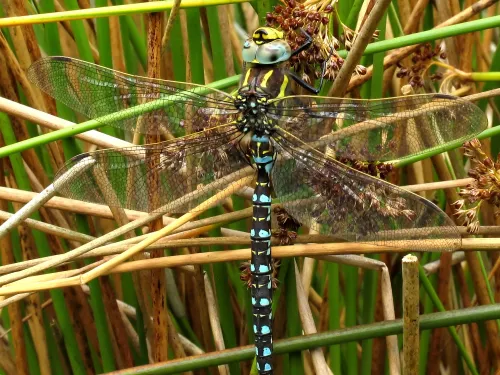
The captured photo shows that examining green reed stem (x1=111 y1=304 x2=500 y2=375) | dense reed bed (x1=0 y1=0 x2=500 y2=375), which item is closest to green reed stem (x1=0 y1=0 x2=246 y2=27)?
dense reed bed (x1=0 y1=0 x2=500 y2=375)

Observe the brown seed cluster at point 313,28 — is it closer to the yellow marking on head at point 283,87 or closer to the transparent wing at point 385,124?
the transparent wing at point 385,124

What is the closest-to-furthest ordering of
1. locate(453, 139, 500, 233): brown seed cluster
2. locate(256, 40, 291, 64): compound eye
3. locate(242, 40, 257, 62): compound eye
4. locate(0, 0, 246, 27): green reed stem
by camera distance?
locate(453, 139, 500, 233): brown seed cluster, locate(0, 0, 246, 27): green reed stem, locate(256, 40, 291, 64): compound eye, locate(242, 40, 257, 62): compound eye

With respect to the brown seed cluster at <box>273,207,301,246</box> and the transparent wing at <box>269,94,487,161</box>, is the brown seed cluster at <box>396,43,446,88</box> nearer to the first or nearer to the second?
the transparent wing at <box>269,94,487,161</box>

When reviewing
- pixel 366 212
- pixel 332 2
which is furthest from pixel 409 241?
pixel 332 2

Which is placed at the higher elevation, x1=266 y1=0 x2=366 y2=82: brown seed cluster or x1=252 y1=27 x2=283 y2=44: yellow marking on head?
x1=252 y1=27 x2=283 y2=44: yellow marking on head

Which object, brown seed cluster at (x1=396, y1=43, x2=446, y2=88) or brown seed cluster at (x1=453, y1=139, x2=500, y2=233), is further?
brown seed cluster at (x1=396, y1=43, x2=446, y2=88)

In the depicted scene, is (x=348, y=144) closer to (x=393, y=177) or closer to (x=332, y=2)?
(x=332, y=2)

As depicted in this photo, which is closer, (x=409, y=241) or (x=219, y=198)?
(x=409, y=241)
